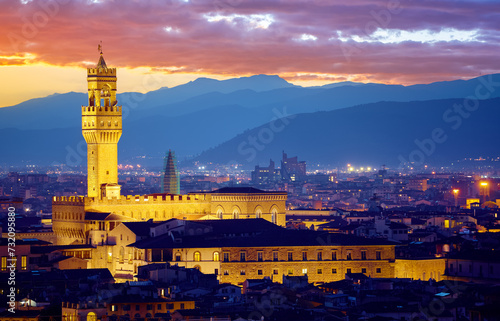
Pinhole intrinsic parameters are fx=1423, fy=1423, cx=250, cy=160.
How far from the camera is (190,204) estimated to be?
9000 centimetres

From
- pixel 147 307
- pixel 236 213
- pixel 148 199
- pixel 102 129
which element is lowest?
pixel 147 307

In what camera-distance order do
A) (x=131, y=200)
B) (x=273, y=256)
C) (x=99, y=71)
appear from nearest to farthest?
1. (x=273, y=256)
2. (x=131, y=200)
3. (x=99, y=71)

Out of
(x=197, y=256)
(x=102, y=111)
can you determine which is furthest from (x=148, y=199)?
(x=197, y=256)

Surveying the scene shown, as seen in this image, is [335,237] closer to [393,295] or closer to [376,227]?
[376,227]

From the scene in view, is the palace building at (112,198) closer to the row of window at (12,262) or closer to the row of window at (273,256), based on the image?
the row of window at (12,262)

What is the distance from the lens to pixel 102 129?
294ft

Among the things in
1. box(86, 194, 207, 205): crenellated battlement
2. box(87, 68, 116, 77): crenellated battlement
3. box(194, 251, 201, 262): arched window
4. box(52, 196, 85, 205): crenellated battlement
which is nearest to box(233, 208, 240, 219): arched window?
box(86, 194, 207, 205): crenellated battlement

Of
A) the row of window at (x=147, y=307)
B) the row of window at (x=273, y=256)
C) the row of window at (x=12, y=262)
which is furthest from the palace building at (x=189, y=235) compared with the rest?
the row of window at (x=147, y=307)

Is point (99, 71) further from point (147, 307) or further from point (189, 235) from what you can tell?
point (147, 307)

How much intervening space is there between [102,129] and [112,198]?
5.06 m

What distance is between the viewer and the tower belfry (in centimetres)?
8862

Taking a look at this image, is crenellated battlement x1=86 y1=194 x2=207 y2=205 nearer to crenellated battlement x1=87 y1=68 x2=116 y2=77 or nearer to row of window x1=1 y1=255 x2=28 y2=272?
crenellated battlement x1=87 y1=68 x2=116 y2=77

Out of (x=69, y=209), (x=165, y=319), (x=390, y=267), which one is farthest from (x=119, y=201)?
(x=165, y=319)

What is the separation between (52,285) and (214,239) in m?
12.6
